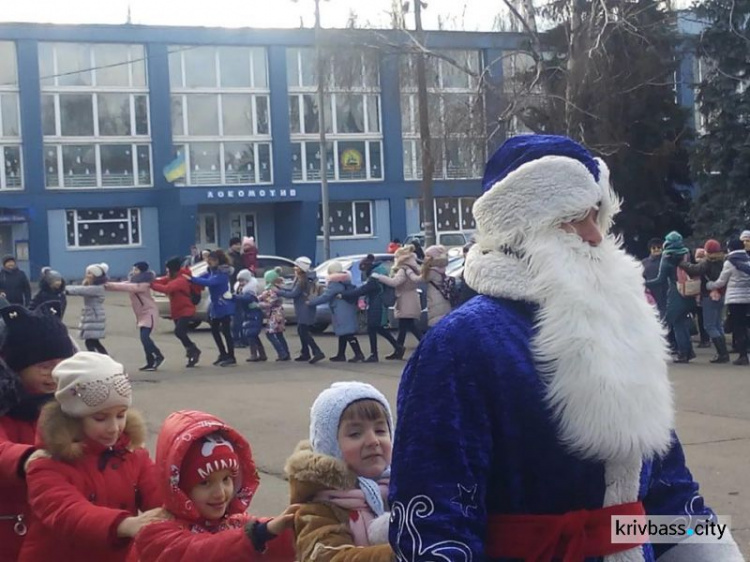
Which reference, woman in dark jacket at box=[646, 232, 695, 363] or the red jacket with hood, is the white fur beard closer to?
the red jacket with hood

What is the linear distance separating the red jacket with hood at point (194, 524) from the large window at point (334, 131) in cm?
4834

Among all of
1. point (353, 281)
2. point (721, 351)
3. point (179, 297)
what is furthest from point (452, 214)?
point (721, 351)

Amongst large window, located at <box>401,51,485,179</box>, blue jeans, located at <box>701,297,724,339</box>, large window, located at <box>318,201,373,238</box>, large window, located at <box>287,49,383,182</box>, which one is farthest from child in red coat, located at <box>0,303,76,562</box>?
large window, located at <box>318,201,373,238</box>

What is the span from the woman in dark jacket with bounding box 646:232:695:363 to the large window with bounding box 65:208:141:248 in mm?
36710

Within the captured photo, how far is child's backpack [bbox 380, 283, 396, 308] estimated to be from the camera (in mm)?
17891

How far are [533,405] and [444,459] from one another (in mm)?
218

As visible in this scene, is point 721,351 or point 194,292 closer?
point 721,351

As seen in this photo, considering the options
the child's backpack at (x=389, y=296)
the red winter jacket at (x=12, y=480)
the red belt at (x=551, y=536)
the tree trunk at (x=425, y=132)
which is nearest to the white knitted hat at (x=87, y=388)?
the red winter jacket at (x=12, y=480)

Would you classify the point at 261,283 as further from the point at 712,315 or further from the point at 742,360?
the point at 742,360

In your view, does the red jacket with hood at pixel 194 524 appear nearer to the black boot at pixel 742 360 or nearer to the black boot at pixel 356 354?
the black boot at pixel 742 360

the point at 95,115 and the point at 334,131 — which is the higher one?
the point at 95,115

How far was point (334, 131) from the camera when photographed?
52719 mm

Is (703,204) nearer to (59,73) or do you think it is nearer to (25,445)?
(25,445)

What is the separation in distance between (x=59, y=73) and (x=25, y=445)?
47439 millimetres
